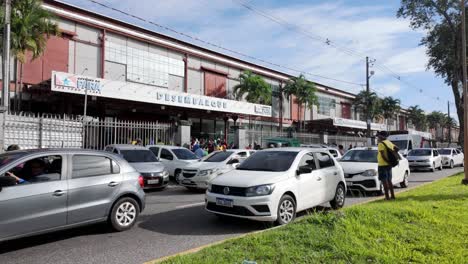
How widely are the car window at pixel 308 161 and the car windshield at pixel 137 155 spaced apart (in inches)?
267

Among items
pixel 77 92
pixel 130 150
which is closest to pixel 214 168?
pixel 130 150

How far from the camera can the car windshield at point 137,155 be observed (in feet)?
44.8

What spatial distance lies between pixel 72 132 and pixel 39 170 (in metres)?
13.0

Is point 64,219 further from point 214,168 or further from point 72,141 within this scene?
point 72,141

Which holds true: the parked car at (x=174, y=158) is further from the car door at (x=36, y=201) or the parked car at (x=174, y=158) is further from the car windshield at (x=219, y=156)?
the car door at (x=36, y=201)

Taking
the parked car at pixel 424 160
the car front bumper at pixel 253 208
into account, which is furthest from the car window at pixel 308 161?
the parked car at pixel 424 160

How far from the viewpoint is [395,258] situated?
501 cm

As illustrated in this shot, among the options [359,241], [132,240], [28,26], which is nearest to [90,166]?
[132,240]

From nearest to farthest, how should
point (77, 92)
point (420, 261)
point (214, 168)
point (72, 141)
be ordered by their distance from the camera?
point (420, 261)
point (214, 168)
point (72, 141)
point (77, 92)

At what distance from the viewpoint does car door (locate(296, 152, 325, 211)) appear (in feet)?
27.1

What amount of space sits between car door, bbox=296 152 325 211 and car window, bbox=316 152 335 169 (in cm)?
26

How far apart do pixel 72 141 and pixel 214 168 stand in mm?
8798

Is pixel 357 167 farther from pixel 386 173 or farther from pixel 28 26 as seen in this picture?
pixel 28 26

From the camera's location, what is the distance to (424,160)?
23734 millimetres
